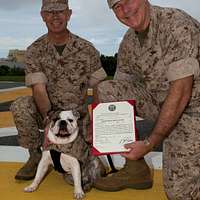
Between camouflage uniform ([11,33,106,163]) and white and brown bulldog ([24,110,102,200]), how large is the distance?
460mm

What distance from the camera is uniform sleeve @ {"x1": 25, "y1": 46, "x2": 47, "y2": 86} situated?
4.18 metres

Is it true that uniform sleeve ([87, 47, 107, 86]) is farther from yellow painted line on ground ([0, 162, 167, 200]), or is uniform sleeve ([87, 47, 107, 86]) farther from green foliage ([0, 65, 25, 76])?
green foliage ([0, 65, 25, 76])

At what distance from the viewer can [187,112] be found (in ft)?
11.1

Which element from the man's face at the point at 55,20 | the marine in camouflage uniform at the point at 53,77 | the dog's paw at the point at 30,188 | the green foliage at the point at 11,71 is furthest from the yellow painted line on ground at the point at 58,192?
the green foliage at the point at 11,71

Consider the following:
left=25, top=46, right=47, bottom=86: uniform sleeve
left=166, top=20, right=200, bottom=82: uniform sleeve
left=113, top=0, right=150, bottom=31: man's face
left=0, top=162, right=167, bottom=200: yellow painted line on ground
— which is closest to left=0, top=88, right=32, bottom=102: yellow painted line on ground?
left=25, top=46, right=47, bottom=86: uniform sleeve

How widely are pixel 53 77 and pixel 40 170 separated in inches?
36.9

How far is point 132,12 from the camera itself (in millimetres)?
2996

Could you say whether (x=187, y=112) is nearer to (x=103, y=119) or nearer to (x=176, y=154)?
(x=176, y=154)

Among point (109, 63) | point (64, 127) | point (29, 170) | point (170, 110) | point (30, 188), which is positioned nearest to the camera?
point (170, 110)

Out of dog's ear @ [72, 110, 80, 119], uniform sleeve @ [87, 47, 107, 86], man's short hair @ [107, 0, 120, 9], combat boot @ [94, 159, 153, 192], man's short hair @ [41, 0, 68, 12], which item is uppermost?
man's short hair @ [41, 0, 68, 12]

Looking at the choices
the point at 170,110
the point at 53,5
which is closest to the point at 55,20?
the point at 53,5

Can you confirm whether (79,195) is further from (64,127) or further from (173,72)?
(173,72)

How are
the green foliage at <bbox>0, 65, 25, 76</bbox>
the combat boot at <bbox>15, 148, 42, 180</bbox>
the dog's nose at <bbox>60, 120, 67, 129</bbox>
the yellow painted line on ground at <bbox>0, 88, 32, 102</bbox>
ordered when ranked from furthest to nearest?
the green foliage at <bbox>0, 65, 25, 76</bbox>, the yellow painted line on ground at <bbox>0, 88, 32, 102</bbox>, the combat boot at <bbox>15, 148, 42, 180</bbox>, the dog's nose at <bbox>60, 120, 67, 129</bbox>

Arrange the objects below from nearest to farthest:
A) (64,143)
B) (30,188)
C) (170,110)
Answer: (170,110) → (64,143) → (30,188)
